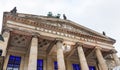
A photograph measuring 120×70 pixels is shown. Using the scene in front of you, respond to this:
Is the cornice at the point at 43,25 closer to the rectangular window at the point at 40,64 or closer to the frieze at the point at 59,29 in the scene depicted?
the frieze at the point at 59,29

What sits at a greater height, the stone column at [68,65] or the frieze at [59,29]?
the frieze at [59,29]

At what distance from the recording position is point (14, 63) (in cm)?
1817

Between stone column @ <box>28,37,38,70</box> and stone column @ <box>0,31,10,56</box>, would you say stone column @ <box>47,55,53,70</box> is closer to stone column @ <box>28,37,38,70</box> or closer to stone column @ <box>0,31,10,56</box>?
stone column @ <box>28,37,38,70</box>

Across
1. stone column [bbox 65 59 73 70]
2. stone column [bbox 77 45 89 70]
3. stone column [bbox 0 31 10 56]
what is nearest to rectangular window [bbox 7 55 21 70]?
stone column [bbox 0 31 10 56]

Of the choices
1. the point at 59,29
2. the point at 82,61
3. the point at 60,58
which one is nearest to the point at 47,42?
the point at 59,29

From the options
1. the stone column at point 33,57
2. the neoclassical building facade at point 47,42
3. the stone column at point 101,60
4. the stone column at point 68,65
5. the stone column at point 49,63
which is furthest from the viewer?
the stone column at point 68,65

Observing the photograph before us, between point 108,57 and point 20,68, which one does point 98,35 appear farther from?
point 20,68

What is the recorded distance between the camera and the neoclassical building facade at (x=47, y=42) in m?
16.1

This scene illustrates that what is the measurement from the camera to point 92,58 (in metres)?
23.9

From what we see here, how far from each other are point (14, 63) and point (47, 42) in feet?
16.7

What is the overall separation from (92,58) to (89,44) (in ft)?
16.6

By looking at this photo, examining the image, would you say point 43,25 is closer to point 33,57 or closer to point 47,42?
point 47,42

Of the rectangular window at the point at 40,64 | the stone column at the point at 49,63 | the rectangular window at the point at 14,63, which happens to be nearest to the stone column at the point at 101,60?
the stone column at the point at 49,63

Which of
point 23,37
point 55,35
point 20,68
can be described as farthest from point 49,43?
point 20,68
